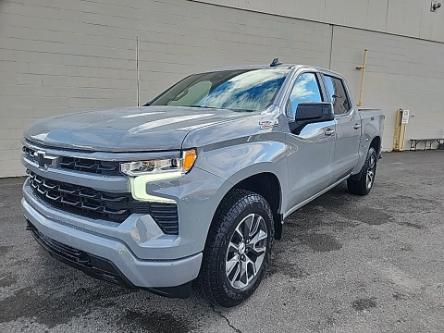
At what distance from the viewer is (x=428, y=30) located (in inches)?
494

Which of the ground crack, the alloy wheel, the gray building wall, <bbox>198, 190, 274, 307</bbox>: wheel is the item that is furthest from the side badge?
the gray building wall

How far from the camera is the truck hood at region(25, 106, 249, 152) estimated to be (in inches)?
82.1

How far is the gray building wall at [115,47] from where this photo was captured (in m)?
6.59

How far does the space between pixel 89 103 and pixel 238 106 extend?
494cm

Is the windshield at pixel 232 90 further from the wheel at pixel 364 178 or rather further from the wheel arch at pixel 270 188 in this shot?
the wheel at pixel 364 178

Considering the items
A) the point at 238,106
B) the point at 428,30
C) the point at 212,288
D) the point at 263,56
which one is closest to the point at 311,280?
the point at 212,288

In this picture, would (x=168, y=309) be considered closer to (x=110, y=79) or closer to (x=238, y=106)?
(x=238, y=106)

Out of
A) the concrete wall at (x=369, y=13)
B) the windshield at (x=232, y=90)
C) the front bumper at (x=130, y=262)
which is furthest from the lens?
the concrete wall at (x=369, y=13)

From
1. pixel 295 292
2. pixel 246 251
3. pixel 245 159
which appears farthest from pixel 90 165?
pixel 295 292

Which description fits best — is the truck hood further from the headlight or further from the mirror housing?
the mirror housing

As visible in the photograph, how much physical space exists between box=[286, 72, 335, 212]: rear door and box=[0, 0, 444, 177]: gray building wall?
4625 mm

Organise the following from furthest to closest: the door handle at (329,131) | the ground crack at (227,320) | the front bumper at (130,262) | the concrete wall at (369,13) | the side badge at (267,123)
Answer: the concrete wall at (369,13) < the door handle at (329,131) < the side badge at (267,123) < the ground crack at (227,320) < the front bumper at (130,262)

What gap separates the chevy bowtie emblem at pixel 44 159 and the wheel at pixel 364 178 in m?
4.41

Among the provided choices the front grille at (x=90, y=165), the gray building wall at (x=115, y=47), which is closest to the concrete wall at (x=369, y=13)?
Result: the gray building wall at (x=115, y=47)
